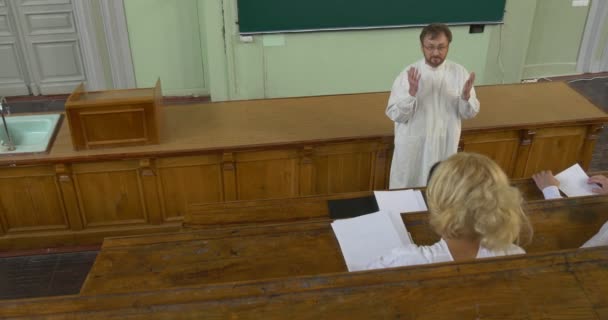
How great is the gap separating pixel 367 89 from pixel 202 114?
8.37 ft

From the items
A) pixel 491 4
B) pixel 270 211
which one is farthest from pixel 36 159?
pixel 491 4

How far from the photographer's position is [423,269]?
4.27 ft

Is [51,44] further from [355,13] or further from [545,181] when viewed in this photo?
[545,181]

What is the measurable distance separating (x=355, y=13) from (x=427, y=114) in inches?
104

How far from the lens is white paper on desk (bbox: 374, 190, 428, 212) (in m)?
2.16

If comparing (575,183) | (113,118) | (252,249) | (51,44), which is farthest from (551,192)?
(51,44)

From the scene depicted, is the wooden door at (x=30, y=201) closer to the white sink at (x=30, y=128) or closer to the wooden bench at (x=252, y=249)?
the white sink at (x=30, y=128)

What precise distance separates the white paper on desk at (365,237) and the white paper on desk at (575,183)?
0.90m

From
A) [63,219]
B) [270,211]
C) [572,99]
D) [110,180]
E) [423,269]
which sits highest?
[423,269]

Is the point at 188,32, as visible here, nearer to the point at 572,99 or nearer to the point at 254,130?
the point at 254,130

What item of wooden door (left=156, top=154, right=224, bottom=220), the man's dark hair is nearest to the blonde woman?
the man's dark hair

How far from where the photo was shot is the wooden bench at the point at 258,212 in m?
2.15

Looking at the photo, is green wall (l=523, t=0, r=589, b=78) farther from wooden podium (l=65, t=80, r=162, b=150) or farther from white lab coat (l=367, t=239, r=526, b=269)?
white lab coat (l=367, t=239, r=526, b=269)

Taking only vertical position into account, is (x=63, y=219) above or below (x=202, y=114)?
below
